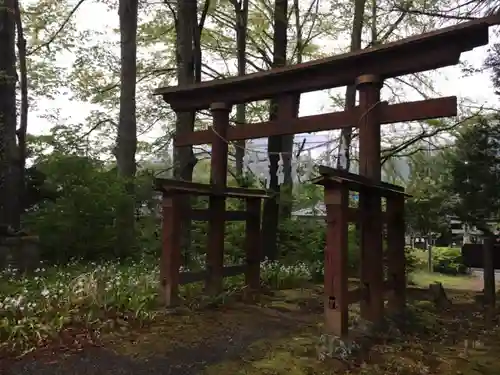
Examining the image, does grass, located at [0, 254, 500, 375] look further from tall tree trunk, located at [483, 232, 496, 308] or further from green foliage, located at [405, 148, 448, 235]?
green foliage, located at [405, 148, 448, 235]

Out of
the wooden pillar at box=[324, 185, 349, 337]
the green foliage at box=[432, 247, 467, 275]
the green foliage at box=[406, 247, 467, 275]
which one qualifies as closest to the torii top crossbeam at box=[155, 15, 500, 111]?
the wooden pillar at box=[324, 185, 349, 337]

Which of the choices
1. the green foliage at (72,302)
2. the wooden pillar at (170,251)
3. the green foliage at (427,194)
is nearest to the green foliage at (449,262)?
the green foliage at (427,194)

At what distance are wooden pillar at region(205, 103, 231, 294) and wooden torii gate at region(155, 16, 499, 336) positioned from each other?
0.01 metres

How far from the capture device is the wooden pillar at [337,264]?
175 inches

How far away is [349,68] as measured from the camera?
5.43 metres

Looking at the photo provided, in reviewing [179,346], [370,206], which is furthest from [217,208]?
[179,346]

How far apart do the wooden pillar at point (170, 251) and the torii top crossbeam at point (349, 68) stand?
182 cm

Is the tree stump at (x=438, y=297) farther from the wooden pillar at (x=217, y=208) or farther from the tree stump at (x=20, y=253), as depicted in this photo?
the tree stump at (x=20, y=253)

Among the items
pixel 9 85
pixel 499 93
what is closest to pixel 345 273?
pixel 499 93

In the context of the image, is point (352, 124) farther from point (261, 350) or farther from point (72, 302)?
point (72, 302)

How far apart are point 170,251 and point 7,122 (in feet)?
15.9

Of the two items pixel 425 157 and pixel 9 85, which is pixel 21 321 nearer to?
pixel 9 85

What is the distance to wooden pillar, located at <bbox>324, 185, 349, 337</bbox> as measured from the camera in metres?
4.44

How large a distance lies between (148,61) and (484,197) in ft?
37.6
